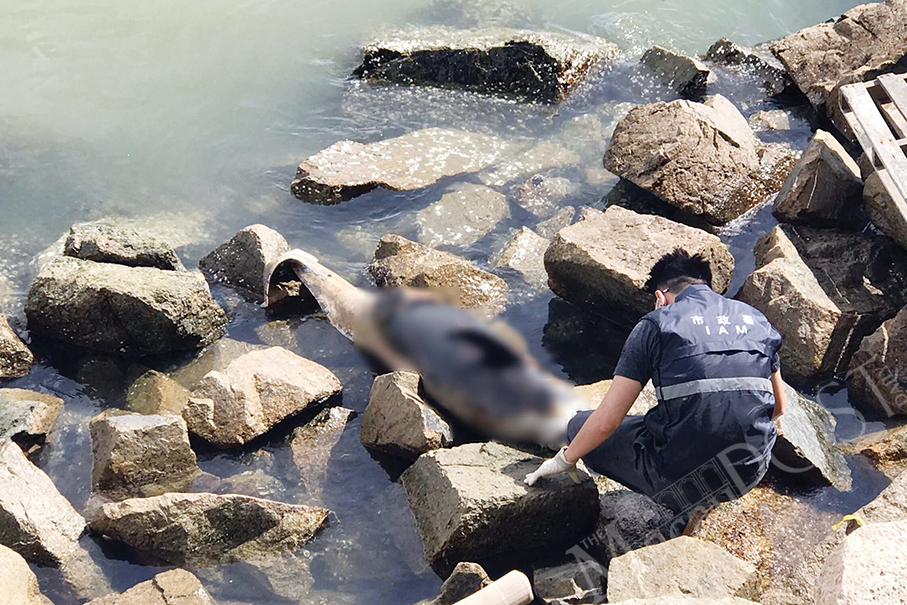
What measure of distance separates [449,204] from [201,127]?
3.25 metres

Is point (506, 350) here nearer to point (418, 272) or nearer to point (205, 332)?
point (418, 272)

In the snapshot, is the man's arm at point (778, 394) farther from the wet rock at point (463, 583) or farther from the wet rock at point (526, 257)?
the wet rock at point (526, 257)

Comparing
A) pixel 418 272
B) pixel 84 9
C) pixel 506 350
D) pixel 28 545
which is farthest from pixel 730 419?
pixel 84 9

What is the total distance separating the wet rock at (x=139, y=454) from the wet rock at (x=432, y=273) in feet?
7.01

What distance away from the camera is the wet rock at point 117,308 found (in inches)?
227

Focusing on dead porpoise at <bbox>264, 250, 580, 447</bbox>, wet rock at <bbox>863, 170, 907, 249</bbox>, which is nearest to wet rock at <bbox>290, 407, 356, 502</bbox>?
dead porpoise at <bbox>264, 250, 580, 447</bbox>

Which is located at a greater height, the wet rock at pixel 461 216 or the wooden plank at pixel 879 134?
the wooden plank at pixel 879 134

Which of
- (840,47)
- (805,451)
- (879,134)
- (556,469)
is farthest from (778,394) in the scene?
(840,47)

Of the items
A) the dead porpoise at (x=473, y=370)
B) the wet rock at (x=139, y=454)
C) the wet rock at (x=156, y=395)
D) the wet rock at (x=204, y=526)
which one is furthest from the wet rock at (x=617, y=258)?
the wet rock at (x=139, y=454)

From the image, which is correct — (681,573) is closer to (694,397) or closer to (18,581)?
(694,397)

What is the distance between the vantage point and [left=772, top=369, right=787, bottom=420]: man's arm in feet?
14.6

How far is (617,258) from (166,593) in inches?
145

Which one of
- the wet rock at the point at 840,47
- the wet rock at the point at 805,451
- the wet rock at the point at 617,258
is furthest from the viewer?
the wet rock at the point at 840,47

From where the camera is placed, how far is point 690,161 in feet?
23.4
